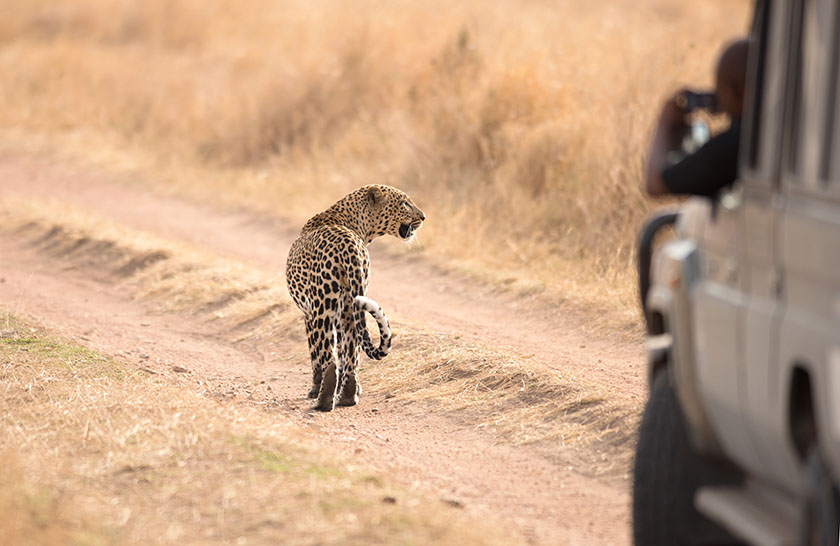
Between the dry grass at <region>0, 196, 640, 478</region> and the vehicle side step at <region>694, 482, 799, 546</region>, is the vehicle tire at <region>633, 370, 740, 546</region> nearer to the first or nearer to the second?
the vehicle side step at <region>694, 482, 799, 546</region>

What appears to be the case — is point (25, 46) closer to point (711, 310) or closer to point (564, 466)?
point (564, 466)

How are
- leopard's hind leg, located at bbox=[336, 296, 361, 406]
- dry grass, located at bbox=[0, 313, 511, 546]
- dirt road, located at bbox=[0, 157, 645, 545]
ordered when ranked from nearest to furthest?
dry grass, located at bbox=[0, 313, 511, 546], dirt road, located at bbox=[0, 157, 645, 545], leopard's hind leg, located at bbox=[336, 296, 361, 406]

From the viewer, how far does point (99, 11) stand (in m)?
24.9

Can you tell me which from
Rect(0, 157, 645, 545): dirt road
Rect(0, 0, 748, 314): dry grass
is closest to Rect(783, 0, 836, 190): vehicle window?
Rect(0, 157, 645, 545): dirt road

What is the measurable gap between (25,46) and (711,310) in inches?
847

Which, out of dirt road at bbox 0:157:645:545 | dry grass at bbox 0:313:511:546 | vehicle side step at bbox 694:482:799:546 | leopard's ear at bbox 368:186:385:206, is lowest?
dirt road at bbox 0:157:645:545

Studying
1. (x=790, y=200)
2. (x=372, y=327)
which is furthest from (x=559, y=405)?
(x=790, y=200)

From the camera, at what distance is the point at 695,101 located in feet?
11.6

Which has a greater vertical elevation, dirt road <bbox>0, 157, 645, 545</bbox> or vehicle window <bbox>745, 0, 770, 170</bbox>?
vehicle window <bbox>745, 0, 770, 170</bbox>

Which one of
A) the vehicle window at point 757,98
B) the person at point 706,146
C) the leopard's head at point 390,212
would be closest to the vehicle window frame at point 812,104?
the vehicle window at point 757,98

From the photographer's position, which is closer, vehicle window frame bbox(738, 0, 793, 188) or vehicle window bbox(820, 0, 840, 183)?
vehicle window bbox(820, 0, 840, 183)

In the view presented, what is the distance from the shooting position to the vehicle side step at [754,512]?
9.73 ft

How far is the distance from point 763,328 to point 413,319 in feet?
16.7

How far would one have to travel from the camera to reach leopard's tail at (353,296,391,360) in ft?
19.1
